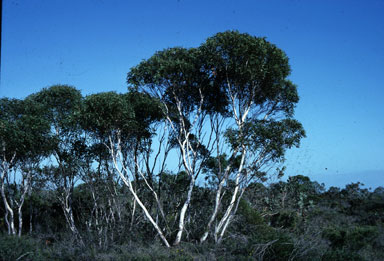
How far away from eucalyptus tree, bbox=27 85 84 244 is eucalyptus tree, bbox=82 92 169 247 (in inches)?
73.3

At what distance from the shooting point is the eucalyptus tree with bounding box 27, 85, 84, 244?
1484 cm

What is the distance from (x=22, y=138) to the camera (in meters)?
13.8

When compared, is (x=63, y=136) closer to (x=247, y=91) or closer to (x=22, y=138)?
(x=22, y=138)

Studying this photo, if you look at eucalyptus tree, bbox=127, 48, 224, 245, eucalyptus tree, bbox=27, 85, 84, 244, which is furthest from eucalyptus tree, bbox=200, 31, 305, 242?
eucalyptus tree, bbox=27, 85, 84, 244

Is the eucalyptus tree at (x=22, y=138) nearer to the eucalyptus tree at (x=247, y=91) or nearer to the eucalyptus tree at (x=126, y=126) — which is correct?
the eucalyptus tree at (x=126, y=126)

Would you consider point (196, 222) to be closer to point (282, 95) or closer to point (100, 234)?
point (100, 234)

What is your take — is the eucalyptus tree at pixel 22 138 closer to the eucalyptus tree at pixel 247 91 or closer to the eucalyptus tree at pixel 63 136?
the eucalyptus tree at pixel 63 136

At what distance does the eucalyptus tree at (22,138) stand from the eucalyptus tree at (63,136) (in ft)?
1.72

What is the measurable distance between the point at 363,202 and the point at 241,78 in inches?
546

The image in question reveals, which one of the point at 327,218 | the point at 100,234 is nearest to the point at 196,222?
the point at 100,234

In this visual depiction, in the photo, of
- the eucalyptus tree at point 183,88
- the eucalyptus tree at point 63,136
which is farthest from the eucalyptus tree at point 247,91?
the eucalyptus tree at point 63,136

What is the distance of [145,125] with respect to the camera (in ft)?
46.2

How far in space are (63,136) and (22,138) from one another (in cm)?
175

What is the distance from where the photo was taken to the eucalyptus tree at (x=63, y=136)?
14.8 metres
